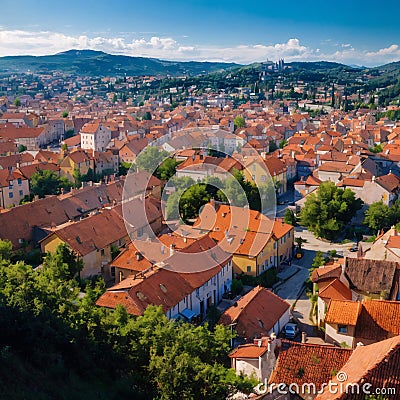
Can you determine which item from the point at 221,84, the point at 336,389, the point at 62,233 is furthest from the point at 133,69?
the point at 336,389

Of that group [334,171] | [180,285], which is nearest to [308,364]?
[180,285]

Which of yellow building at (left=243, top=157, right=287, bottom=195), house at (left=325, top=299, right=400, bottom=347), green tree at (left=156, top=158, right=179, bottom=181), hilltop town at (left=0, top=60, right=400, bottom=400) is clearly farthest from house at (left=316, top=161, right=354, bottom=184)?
house at (left=325, top=299, right=400, bottom=347)

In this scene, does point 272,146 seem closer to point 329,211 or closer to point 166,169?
point 166,169

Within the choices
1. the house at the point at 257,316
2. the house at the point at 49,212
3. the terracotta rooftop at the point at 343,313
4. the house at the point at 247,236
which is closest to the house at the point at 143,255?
the house at the point at 247,236

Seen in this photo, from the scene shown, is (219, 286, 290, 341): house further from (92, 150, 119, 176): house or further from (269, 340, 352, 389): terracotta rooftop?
(92, 150, 119, 176): house

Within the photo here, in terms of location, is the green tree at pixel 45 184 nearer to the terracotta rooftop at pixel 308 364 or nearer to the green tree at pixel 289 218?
the green tree at pixel 289 218

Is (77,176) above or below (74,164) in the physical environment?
below

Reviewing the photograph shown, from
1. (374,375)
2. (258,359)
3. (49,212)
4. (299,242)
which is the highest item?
(374,375)
